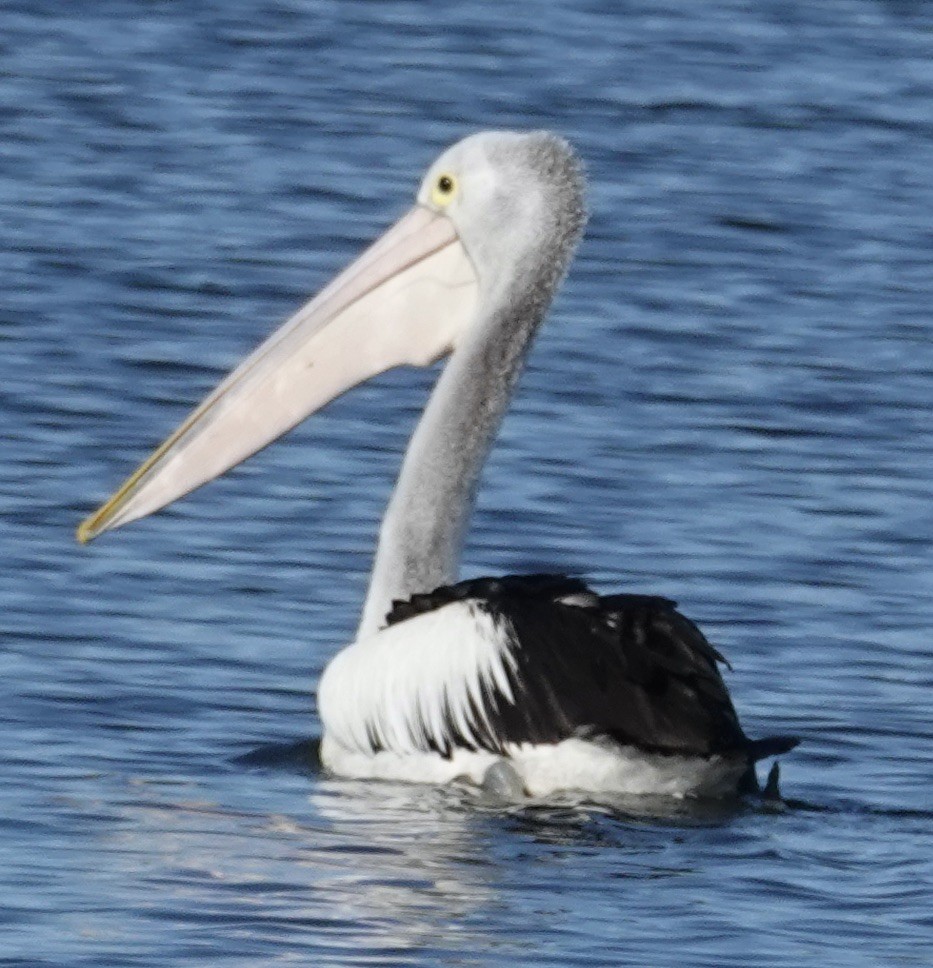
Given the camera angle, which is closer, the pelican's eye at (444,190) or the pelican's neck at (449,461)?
the pelican's neck at (449,461)

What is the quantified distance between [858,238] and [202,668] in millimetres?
5725

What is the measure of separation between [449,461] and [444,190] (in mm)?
675

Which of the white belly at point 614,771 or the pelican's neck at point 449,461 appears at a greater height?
the pelican's neck at point 449,461

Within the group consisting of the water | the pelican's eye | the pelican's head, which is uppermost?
the pelican's eye

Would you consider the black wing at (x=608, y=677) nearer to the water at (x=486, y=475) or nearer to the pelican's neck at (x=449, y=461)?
the water at (x=486, y=475)

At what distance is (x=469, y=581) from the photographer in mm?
6727

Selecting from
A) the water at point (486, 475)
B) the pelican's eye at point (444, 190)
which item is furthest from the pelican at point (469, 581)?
the water at point (486, 475)

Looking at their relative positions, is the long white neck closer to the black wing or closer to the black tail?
the black wing

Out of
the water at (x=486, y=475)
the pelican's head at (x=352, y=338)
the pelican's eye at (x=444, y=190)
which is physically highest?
the pelican's eye at (x=444, y=190)

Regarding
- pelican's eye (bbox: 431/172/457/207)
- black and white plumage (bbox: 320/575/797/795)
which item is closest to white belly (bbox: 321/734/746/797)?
black and white plumage (bbox: 320/575/797/795)

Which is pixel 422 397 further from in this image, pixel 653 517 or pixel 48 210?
pixel 48 210

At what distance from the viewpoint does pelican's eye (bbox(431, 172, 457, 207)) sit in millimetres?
7441

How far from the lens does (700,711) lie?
6.35 metres

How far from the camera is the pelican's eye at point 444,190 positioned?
744 centimetres
